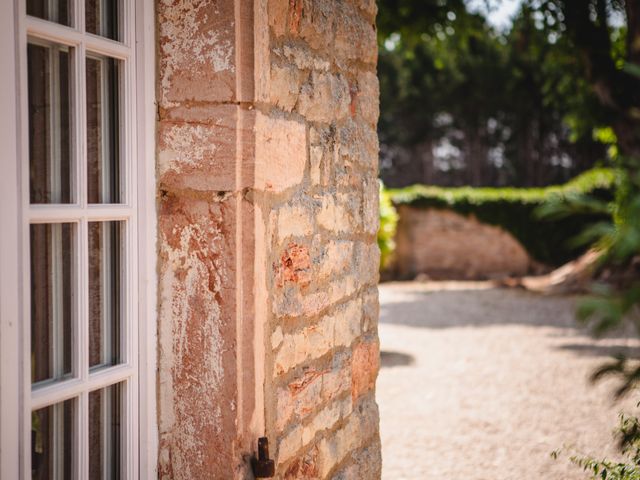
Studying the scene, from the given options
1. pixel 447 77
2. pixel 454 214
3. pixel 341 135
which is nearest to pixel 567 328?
pixel 454 214

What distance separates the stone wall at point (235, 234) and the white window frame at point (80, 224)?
5 cm

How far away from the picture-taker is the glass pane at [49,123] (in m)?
1.71

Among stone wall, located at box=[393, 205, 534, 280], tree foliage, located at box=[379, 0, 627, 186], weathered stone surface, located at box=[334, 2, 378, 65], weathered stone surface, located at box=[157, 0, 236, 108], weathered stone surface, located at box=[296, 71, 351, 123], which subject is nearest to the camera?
weathered stone surface, located at box=[157, 0, 236, 108]

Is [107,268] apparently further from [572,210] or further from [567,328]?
[567,328]

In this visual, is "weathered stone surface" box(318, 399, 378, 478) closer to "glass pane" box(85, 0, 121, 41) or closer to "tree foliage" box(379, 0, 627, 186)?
"glass pane" box(85, 0, 121, 41)

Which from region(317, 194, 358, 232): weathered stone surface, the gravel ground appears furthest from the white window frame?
the gravel ground

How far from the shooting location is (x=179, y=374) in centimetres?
208

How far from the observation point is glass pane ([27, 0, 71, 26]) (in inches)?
66.7

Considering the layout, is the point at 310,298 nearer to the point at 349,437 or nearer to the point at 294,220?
the point at 294,220

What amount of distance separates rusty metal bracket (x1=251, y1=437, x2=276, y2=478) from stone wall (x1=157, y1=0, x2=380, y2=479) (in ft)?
0.08

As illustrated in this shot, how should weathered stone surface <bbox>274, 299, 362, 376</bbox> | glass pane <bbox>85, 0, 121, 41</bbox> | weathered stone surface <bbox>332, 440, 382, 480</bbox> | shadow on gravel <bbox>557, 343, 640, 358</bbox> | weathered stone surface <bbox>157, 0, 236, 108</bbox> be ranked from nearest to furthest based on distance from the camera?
glass pane <bbox>85, 0, 121, 41</bbox>, weathered stone surface <bbox>157, 0, 236, 108</bbox>, weathered stone surface <bbox>274, 299, 362, 376</bbox>, weathered stone surface <bbox>332, 440, 382, 480</bbox>, shadow on gravel <bbox>557, 343, 640, 358</bbox>

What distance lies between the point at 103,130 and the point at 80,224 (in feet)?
0.97

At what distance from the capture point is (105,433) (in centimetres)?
195

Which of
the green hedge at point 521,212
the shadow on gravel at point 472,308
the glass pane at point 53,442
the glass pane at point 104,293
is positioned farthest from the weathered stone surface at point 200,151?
the green hedge at point 521,212
